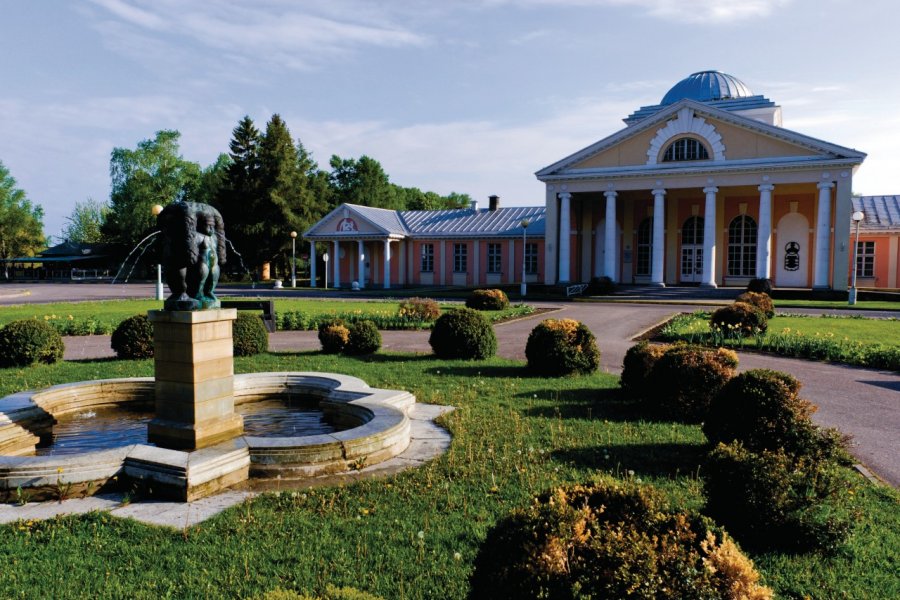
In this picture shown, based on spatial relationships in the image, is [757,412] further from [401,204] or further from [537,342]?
[401,204]

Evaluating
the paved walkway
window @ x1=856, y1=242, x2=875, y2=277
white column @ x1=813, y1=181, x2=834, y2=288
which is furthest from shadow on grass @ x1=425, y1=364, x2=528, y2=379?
window @ x1=856, y1=242, x2=875, y2=277

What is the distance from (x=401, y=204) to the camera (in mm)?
88250

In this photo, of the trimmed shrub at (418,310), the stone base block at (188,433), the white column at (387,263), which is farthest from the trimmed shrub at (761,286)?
the stone base block at (188,433)

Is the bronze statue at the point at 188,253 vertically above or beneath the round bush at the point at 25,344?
above

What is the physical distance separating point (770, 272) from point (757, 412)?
37786mm

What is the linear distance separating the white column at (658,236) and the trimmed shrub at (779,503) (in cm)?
3476

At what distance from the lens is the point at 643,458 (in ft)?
22.7

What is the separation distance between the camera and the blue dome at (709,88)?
151ft

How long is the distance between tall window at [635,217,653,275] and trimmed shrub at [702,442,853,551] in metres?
39.3

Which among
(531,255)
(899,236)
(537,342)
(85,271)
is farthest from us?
(85,271)

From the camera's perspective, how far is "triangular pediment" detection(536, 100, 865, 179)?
34969 mm

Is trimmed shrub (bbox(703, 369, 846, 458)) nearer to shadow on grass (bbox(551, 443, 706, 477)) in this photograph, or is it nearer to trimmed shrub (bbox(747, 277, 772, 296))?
shadow on grass (bbox(551, 443, 706, 477))

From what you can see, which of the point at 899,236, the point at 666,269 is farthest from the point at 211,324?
the point at 899,236

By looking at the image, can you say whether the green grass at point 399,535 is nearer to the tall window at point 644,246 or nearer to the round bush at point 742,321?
the round bush at point 742,321
